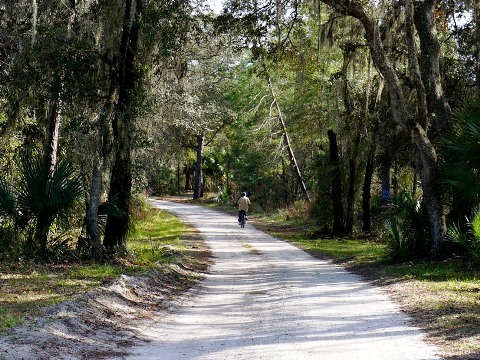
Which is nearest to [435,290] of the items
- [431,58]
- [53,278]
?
[431,58]

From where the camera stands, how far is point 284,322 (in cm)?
788

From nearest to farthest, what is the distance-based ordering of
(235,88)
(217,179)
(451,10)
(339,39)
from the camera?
(339,39)
(451,10)
(235,88)
(217,179)

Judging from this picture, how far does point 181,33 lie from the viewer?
12938 mm

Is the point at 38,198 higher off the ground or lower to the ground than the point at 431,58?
lower

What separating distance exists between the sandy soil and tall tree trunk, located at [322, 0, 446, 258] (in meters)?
2.41

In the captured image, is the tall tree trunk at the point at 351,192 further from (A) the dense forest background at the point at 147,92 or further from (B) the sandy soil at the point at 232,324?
(B) the sandy soil at the point at 232,324

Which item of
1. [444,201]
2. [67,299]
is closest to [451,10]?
[444,201]

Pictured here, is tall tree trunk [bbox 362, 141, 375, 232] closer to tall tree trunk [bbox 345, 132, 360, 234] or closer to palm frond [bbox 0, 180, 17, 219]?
tall tree trunk [bbox 345, 132, 360, 234]

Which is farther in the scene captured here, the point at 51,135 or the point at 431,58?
the point at 51,135

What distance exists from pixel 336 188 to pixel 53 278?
14.3 meters

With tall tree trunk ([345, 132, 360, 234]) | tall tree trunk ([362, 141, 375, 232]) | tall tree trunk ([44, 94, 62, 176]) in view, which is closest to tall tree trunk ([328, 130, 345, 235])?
tall tree trunk ([345, 132, 360, 234])

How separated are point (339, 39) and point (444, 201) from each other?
606cm

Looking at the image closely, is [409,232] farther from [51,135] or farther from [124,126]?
[51,135]

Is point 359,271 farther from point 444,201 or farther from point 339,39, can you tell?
point 339,39
